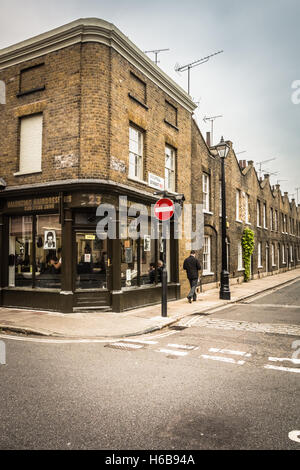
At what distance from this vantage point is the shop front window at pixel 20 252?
11301 millimetres

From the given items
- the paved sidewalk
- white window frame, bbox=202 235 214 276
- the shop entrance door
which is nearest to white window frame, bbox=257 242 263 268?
white window frame, bbox=202 235 214 276

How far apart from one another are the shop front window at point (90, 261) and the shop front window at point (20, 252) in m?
1.93

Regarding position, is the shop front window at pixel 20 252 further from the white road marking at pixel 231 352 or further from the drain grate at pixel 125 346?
the white road marking at pixel 231 352

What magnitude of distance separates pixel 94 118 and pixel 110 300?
18.4 feet

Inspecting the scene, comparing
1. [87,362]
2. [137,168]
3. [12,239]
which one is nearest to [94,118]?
[137,168]

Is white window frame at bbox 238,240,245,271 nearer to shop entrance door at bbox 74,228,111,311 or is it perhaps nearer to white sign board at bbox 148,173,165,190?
white sign board at bbox 148,173,165,190

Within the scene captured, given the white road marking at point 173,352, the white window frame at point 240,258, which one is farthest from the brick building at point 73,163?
the white window frame at point 240,258

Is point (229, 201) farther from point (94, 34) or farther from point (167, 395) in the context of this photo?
point (167, 395)

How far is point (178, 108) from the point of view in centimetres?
1484

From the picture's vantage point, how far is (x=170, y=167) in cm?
1422

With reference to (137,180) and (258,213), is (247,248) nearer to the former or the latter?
(258,213)

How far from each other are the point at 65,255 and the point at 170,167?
6257mm

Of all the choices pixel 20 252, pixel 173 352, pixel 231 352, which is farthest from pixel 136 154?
pixel 231 352

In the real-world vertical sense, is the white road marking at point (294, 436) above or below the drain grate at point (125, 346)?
above
